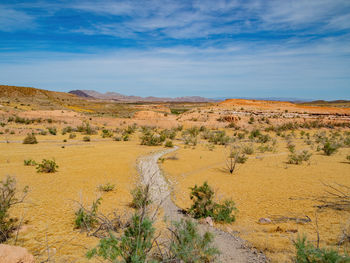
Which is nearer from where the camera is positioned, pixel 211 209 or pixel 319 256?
pixel 319 256

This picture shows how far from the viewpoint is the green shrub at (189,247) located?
12.2 ft

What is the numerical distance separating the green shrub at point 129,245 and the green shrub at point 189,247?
0.43 metres

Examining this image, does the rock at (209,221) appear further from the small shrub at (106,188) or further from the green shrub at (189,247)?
the small shrub at (106,188)

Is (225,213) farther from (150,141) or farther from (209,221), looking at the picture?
(150,141)

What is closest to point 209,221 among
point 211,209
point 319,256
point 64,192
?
point 211,209

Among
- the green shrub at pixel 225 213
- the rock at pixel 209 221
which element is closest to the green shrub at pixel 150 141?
the green shrub at pixel 225 213

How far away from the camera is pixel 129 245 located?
12.6 ft

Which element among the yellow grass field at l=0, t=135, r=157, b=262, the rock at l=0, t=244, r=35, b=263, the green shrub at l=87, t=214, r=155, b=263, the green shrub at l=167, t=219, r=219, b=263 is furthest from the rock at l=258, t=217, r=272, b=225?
the rock at l=0, t=244, r=35, b=263

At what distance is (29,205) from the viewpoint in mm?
7105

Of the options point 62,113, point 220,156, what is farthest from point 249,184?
point 62,113

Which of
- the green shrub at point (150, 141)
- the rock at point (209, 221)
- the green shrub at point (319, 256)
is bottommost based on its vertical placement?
the green shrub at point (150, 141)

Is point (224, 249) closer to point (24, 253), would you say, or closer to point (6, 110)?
point (24, 253)

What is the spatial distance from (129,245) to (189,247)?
3.48ft

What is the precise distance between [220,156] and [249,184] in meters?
6.90
